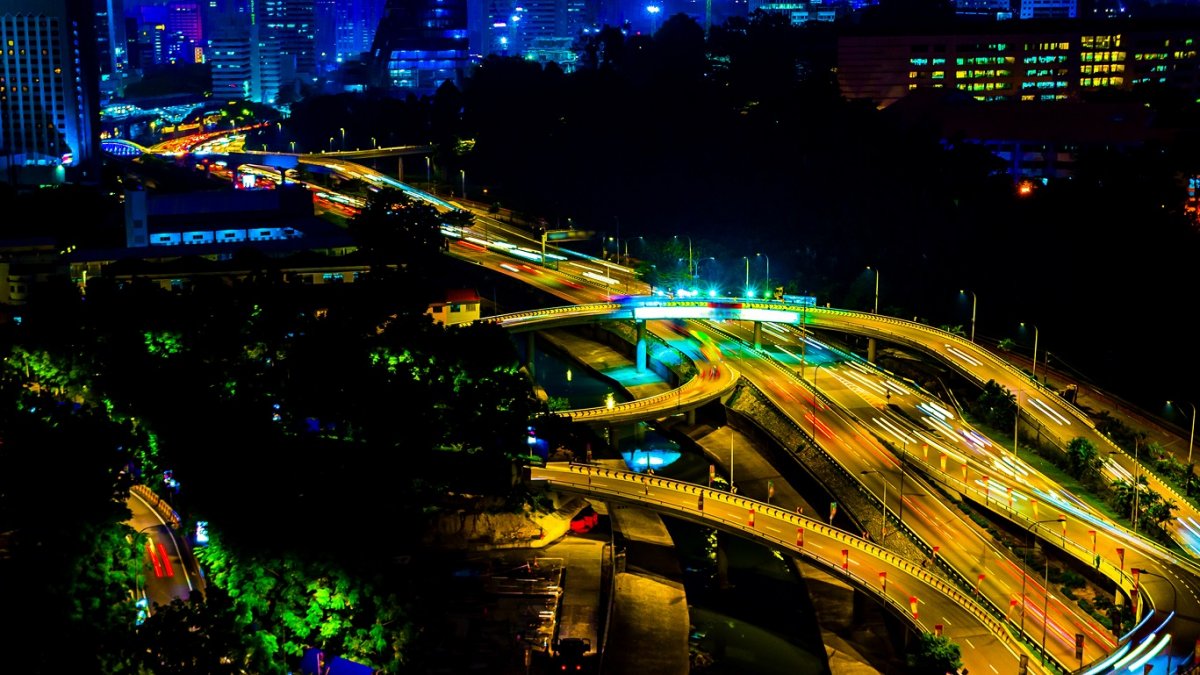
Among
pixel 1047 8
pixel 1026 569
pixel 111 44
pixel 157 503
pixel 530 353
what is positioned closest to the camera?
pixel 1026 569

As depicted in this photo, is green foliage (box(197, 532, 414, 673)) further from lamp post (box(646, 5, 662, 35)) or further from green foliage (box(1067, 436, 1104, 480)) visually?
lamp post (box(646, 5, 662, 35))

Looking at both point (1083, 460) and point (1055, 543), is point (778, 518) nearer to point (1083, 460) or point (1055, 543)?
point (1055, 543)

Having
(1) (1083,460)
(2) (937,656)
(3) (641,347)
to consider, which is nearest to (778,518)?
(2) (937,656)

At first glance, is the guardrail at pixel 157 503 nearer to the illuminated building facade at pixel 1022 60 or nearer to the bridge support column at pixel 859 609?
the bridge support column at pixel 859 609

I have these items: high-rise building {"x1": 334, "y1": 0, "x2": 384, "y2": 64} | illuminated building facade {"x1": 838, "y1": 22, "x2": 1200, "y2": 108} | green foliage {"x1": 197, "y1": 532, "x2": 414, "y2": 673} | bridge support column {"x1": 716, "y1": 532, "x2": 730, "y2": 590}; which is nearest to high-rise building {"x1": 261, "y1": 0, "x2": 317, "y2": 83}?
high-rise building {"x1": 334, "y1": 0, "x2": 384, "y2": 64}

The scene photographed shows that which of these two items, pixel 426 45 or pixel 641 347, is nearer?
pixel 641 347

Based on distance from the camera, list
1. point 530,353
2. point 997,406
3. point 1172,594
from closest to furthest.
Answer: point 1172,594 < point 997,406 < point 530,353

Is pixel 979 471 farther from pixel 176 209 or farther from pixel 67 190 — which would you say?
pixel 67 190
